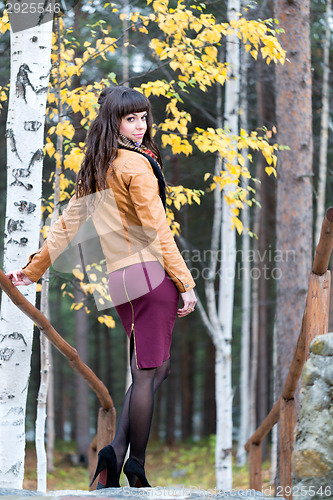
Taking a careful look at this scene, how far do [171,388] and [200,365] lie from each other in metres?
6.19

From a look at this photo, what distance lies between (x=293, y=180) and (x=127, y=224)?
3.62m

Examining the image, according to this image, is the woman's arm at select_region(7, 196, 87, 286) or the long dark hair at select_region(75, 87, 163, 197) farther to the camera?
the woman's arm at select_region(7, 196, 87, 286)

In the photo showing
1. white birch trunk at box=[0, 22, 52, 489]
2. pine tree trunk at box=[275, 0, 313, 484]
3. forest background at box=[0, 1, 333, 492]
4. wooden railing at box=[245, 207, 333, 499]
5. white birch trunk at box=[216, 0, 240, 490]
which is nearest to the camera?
wooden railing at box=[245, 207, 333, 499]

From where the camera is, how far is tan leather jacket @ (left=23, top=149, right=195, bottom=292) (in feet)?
8.82

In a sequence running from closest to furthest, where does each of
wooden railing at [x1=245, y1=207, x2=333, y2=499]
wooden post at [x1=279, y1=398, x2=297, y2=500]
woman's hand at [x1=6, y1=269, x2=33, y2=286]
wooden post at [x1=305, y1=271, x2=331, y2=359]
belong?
wooden railing at [x1=245, y1=207, x2=333, y2=499] < wooden post at [x1=305, y1=271, x2=331, y2=359] < woman's hand at [x1=6, y1=269, x2=33, y2=286] < wooden post at [x1=279, y1=398, x2=297, y2=500]

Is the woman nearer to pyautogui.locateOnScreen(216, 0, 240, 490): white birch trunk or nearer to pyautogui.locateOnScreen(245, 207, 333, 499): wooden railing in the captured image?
pyautogui.locateOnScreen(245, 207, 333, 499): wooden railing

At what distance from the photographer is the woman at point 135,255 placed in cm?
271

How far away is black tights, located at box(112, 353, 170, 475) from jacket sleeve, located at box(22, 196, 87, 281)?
0.68 meters

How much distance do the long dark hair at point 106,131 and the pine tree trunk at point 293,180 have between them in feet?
11.3

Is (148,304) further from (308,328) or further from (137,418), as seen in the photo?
(308,328)

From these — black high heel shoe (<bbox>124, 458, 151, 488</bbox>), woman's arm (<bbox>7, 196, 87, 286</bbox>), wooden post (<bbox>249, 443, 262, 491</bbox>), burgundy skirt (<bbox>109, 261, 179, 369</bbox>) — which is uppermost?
woman's arm (<bbox>7, 196, 87, 286</bbox>)

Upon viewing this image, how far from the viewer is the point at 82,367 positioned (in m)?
3.39

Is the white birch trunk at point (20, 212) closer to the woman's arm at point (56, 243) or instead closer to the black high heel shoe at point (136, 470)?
the woman's arm at point (56, 243)

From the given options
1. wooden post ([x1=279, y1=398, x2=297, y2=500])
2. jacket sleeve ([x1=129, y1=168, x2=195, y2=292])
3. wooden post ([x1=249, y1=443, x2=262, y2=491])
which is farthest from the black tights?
wooden post ([x1=249, y1=443, x2=262, y2=491])
